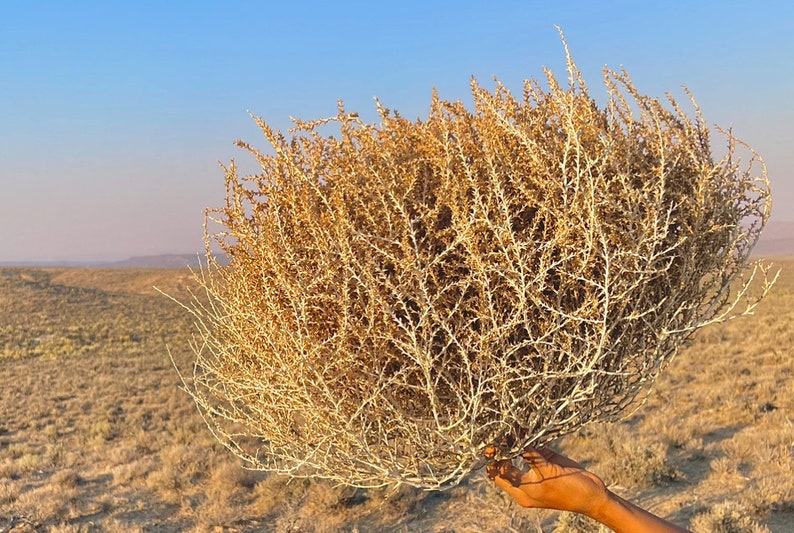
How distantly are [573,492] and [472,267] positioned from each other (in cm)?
173

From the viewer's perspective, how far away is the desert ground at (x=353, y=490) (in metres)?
7.57

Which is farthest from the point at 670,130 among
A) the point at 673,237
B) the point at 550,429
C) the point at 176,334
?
the point at 176,334

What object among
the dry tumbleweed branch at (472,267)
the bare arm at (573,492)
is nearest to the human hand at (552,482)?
the bare arm at (573,492)

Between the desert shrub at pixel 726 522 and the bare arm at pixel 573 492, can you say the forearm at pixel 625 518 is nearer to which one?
the bare arm at pixel 573 492

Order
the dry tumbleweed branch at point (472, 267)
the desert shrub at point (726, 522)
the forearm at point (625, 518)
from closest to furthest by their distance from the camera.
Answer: the dry tumbleweed branch at point (472, 267)
the forearm at point (625, 518)
the desert shrub at point (726, 522)

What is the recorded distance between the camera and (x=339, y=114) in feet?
9.30

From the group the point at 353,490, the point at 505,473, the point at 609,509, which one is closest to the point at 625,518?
the point at 609,509

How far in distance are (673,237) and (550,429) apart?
122 cm

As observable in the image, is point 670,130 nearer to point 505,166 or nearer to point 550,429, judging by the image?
point 505,166

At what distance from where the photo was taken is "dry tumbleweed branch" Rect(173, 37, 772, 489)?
8.21 ft

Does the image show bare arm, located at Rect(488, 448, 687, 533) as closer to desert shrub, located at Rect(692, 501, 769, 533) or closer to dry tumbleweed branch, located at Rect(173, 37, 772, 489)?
dry tumbleweed branch, located at Rect(173, 37, 772, 489)

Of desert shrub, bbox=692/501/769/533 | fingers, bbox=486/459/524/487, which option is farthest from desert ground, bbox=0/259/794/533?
fingers, bbox=486/459/524/487

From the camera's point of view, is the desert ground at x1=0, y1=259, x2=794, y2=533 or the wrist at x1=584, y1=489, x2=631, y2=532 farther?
the desert ground at x1=0, y1=259, x2=794, y2=533

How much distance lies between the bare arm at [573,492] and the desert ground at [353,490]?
55 centimetres
